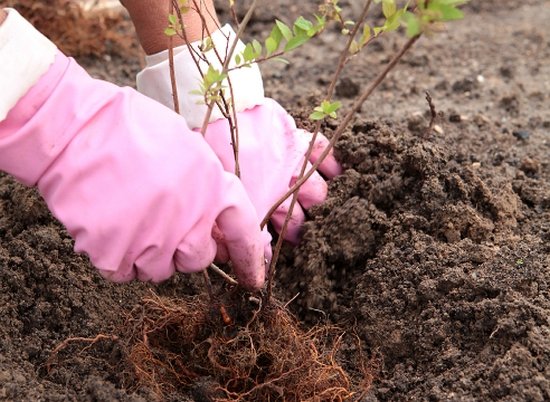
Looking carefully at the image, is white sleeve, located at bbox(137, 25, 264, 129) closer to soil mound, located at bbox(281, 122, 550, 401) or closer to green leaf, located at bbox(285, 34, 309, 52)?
soil mound, located at bbox(281, 122, 550, 401)

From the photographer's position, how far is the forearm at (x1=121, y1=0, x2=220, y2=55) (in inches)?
65.3

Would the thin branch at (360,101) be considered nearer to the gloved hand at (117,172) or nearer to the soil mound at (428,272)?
the gloved hand at (117,172)

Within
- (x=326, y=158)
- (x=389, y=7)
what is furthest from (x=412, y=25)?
(x=326, y=158)

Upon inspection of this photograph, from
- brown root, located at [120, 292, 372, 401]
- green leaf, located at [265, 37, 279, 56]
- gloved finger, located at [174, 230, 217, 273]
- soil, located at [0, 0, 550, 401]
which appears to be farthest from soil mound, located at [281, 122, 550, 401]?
green leaf, located at [265, 37, 279, 56]

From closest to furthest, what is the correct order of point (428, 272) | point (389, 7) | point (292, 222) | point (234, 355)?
point (389, 7), point (234, 355), point (428, 272), point (292, 222)

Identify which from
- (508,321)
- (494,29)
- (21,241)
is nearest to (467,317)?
(508,321)

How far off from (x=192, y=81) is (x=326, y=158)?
14.0 inches

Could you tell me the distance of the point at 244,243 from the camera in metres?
1.39

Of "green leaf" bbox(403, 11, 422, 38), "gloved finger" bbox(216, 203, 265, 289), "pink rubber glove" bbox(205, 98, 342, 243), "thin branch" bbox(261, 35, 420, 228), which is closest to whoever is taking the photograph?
"green leaf" bbox(403, 11, 422, 38)

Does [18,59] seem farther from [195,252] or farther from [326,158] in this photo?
[326,158]

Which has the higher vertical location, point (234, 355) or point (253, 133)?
point (253, 133)

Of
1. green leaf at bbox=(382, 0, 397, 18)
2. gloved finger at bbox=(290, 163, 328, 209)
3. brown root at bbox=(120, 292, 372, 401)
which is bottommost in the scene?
brown root at bbox=(120, 292, 372, 401)

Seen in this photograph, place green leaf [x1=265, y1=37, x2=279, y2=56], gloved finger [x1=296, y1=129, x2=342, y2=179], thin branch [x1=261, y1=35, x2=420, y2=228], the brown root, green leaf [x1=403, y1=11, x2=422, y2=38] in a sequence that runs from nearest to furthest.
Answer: green leaf [x1=403, y1=11, x2=422, y2=38], thin branch [x1=261, y1=35, x2=420, y2=228], green leaf [x1=265, y1=37, x2=279, y2=56], the brown root, gloved finger [x1=296, y1=129, x2=342, y2=179]

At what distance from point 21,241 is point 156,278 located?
0.42 m
